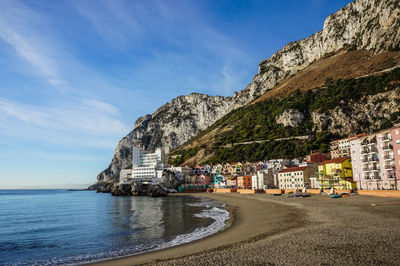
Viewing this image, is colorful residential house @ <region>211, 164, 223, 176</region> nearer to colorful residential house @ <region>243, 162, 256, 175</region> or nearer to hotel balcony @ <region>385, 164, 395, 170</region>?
colorful residential house @ <region>243, 162, 256, 175</region>

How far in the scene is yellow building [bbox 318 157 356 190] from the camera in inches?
2521

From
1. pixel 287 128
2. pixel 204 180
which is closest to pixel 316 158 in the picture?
pixel 287 128

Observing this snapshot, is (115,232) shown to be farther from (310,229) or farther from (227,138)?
(227,138)

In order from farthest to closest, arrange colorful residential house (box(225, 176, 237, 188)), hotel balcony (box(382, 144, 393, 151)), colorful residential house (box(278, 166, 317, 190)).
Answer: colorful residential house (box(225, 176, 237, 188)), colorful residential house (box(278, 166, 317, 190)), hotel balcony (box(382, 144, 393, 151))

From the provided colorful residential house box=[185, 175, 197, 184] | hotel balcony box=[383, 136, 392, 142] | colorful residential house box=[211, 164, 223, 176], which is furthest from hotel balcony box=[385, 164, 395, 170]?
colorful residential house box=[185, 175, 197, 184]

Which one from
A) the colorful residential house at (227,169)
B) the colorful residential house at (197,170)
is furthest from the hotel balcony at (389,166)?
the colorful residential house at (197,170)

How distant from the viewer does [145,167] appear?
148875mm

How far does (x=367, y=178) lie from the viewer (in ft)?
192

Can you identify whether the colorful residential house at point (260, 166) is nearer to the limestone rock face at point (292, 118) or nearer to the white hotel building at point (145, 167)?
the limestone rock face at point (292, 118)

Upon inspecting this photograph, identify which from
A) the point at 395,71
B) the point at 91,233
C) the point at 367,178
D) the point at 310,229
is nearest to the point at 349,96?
the point at 395,71

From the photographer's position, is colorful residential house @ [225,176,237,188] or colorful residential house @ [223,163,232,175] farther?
colorful residential house @ [223,163,232,175]

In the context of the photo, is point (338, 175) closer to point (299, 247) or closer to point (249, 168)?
point (249, 168)

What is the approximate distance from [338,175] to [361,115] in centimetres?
5580

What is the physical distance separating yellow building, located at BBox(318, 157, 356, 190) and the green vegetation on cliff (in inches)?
1500
